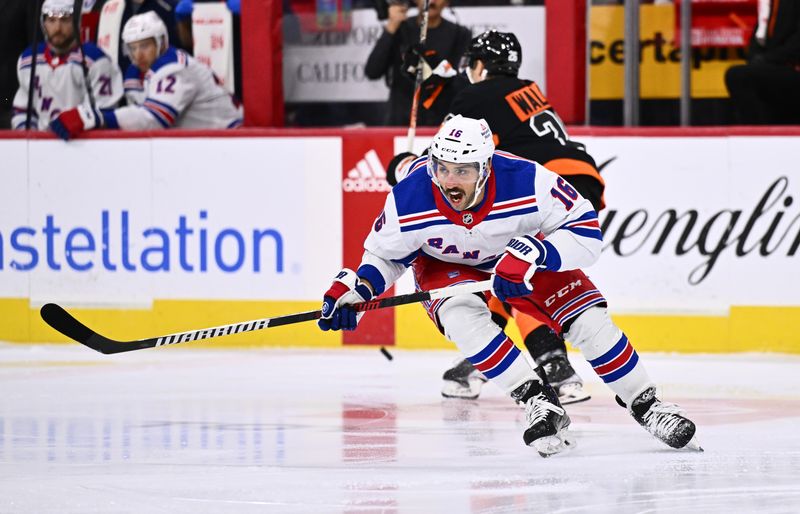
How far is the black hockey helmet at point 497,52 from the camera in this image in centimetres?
485

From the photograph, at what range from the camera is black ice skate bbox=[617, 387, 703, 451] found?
13.1 feet

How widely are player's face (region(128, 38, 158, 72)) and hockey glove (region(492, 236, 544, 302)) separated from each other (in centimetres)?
322

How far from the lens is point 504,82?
485cm

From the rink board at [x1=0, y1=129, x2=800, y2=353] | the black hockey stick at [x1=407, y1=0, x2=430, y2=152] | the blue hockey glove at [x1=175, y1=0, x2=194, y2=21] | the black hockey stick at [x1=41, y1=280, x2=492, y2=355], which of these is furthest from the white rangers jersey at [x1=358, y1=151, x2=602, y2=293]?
the blue hockey glove at [x1=175, y1=0, x2=194, y2=21]

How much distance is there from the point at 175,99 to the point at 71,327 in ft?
7.23

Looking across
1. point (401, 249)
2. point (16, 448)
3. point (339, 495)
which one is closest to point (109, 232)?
point (16, 448)

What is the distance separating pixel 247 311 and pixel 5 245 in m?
1.17

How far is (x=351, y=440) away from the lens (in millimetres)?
4379

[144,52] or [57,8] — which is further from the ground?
[57,8]

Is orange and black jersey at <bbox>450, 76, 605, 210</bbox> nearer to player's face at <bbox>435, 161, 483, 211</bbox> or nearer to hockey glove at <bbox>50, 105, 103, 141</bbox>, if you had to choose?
player's face at <bbox>435, 161, 483, 211</bbox>

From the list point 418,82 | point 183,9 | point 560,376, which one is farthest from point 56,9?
point 560,376

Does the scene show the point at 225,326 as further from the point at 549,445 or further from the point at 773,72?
the point at 773,72

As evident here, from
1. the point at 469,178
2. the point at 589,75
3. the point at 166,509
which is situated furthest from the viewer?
the point at 589,75

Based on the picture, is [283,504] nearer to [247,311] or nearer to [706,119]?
[247,311]
